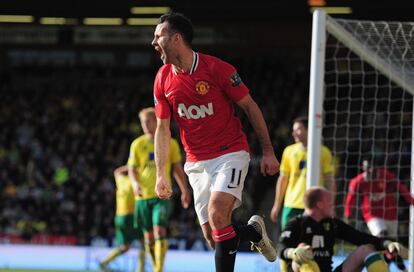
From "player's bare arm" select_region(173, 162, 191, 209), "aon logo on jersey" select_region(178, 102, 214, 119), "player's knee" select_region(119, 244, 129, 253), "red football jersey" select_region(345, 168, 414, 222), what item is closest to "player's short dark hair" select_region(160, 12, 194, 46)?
"aon logo on jersey" select_region(178, 102, 214, 119)

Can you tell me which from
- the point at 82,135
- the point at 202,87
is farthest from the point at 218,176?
the point at 82,135

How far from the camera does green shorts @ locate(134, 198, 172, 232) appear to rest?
33.6ft

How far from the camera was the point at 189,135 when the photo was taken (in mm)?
6406

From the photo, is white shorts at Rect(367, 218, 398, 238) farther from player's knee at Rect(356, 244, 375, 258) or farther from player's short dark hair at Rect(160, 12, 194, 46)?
player's short dark hair at Rect(160, 12, 194, 46)

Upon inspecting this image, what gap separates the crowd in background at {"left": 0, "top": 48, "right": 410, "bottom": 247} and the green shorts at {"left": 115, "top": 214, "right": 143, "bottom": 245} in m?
5.74

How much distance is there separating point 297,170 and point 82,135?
46.3ft

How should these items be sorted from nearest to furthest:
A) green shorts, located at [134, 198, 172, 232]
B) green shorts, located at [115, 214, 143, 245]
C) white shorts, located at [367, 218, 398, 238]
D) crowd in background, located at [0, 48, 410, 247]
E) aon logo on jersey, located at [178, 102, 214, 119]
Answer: aon logo on jersey, located at [178, 102, 214, 119], green shorts, located at [134, 198, 172, 232], white shorts, located at [367, 218, 398, 238], green shorts, located at [115, 214, 143, 245], crowd in background, located at [0, 48, 410, 247]

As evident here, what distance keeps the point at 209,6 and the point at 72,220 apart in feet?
20.5

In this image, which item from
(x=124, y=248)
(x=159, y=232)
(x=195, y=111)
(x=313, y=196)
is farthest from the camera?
(x=124, y=248)

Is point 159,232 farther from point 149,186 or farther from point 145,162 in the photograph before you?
point 145,162

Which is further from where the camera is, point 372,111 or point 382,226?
point 372,111

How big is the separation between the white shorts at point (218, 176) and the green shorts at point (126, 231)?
16.7 ft

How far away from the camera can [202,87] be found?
6184 mm

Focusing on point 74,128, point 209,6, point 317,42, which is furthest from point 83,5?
point 317,42
